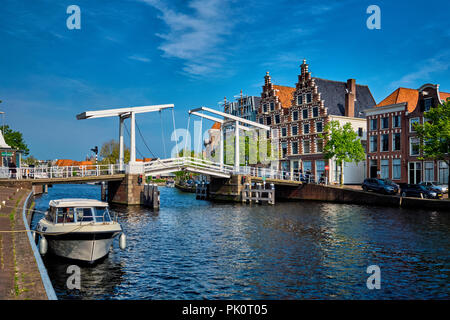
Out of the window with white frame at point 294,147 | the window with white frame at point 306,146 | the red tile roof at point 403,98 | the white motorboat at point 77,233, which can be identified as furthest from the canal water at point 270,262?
the window with white frame at point 294,147

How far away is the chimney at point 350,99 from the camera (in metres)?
54.5

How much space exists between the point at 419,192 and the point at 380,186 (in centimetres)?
405

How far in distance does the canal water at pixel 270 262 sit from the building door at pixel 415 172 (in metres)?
17.4

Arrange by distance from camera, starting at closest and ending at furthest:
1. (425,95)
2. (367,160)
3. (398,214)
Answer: (398,214) → (425,95) → (367,160)

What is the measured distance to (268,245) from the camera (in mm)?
18719

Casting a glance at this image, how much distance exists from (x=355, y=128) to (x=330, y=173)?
7.38 meters

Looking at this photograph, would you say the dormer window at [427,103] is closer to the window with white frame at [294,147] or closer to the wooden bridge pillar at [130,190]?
the window with white frame at [294,147]

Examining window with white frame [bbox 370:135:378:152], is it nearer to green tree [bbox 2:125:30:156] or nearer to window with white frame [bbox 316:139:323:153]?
window with white frame [bbox 316:139:323:153]

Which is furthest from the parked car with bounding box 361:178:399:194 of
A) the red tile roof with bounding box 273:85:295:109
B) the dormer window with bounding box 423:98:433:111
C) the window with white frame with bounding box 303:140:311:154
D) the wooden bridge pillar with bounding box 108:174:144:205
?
the red tile roof with bounding box 273:85:295:109

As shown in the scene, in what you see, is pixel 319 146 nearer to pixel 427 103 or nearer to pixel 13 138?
pixel 427 103

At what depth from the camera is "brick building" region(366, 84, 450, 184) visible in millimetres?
41125
